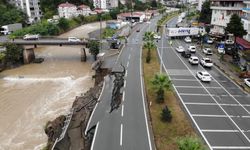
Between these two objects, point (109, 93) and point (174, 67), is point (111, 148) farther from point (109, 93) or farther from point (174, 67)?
point (174, 67)

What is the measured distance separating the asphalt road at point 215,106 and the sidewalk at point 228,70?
0.79 metres

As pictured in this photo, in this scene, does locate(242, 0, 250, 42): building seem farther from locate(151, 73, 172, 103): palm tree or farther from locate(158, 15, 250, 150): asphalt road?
locate(151, 73, 172, 103): palm tree

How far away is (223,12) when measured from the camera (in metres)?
77.2

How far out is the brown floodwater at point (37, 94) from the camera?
37.8 metres

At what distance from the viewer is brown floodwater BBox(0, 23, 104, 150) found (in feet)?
124

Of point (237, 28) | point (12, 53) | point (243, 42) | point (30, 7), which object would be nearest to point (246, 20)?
point (237, 28)

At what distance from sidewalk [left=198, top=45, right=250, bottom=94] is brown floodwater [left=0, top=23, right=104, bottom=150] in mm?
26001

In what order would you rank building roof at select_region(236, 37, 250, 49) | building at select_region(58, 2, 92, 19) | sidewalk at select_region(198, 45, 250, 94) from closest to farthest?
sidewalk at select_region(198, 45, 250, 94), building roof at select_region(236, 37, 250, 49), building at select_region(58, 2, 92, 19)

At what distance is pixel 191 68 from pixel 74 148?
111 ft

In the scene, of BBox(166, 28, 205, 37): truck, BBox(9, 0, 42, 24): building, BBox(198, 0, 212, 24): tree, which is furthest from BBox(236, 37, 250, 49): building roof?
BBox(9, 0, 42, 24): building

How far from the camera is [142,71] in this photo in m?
52.8

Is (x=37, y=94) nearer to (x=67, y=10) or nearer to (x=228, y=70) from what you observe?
(x=228, y=70)

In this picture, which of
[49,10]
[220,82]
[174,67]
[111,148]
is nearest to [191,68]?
[174,67]

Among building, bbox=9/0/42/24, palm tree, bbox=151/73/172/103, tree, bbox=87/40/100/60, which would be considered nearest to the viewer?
palm tree, bbox=151/73/172/103
